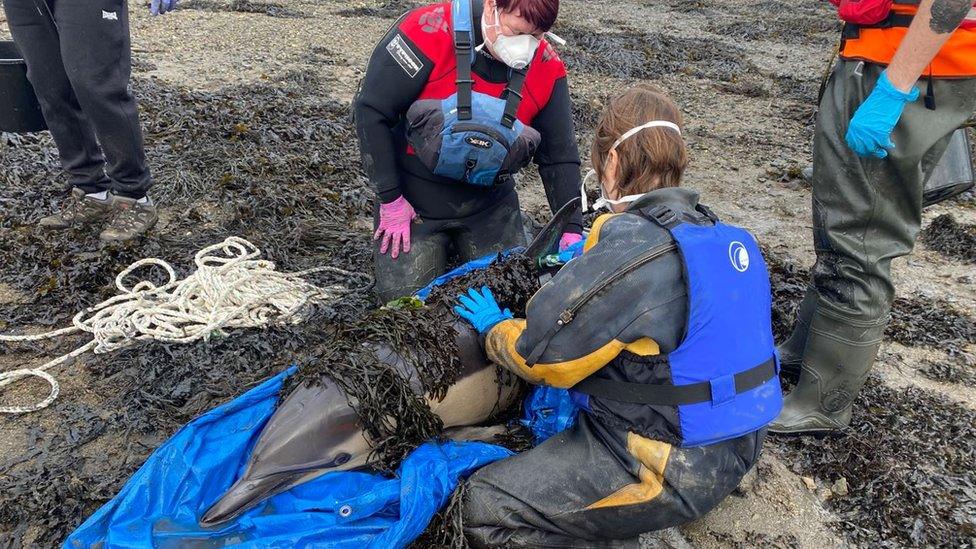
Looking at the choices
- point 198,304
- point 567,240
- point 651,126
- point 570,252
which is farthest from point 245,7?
point 651,126

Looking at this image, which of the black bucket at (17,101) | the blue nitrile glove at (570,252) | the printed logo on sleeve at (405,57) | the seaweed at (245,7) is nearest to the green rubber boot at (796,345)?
the blue nitrile glove at (570,252)

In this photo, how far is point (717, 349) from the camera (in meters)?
2.07

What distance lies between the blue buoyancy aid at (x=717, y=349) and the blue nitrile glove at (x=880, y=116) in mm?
752


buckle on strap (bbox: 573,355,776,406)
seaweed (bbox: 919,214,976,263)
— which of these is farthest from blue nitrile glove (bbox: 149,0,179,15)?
seaweed (bbox: 919,214,976,263)

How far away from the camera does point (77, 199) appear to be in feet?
13.9

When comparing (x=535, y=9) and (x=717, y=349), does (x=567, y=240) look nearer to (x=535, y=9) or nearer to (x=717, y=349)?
(x=535, y=9)

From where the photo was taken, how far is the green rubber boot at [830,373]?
291cm

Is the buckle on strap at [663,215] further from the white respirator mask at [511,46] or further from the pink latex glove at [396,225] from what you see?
the pink latex glove at [396,225]

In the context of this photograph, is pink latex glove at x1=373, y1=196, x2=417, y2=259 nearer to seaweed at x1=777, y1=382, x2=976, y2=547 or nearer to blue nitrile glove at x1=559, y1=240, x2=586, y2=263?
blue nitrile glove at x1=559, y1=240, x2=586, y2=263

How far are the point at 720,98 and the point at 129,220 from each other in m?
6.00

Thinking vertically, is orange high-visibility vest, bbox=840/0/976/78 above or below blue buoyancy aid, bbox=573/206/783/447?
above

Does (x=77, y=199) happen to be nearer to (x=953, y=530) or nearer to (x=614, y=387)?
(x=614, y=387)

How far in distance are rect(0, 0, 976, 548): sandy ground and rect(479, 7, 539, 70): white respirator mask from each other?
6.24 feet

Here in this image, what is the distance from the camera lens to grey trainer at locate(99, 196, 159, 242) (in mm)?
4062
